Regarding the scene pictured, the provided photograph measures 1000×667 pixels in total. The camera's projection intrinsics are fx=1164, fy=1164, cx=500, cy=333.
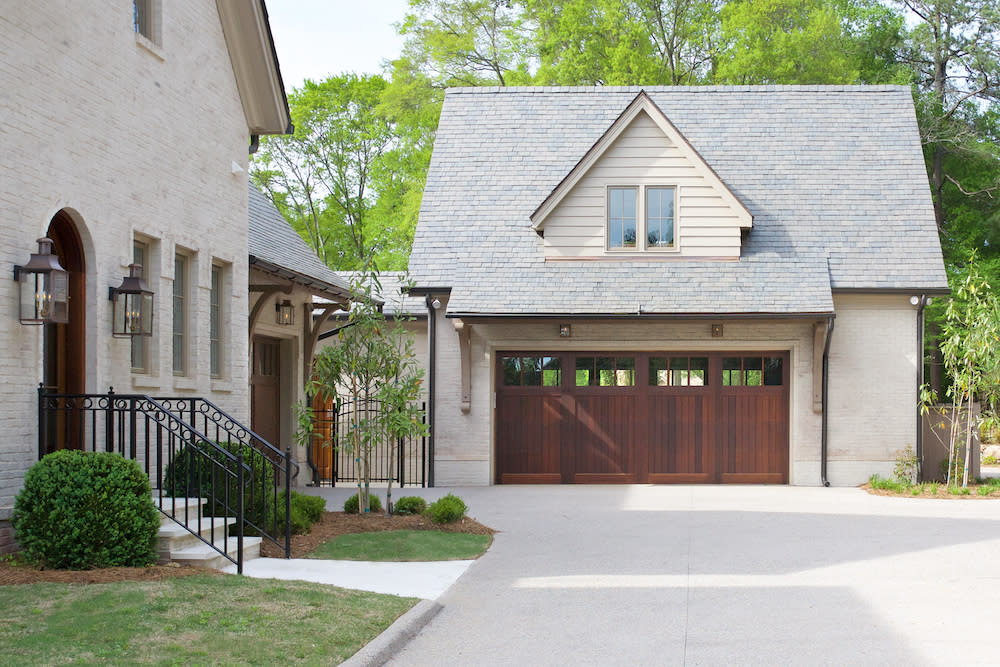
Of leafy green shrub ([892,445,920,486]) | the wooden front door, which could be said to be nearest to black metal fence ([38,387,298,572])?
the wooden front door

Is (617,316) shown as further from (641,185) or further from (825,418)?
(825,418)

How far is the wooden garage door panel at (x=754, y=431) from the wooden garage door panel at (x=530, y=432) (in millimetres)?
3118

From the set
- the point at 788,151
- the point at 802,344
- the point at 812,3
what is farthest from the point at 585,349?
the point at 812,3

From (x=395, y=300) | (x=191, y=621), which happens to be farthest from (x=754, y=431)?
(x=191, y=621)

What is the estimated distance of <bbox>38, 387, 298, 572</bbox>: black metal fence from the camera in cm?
1035

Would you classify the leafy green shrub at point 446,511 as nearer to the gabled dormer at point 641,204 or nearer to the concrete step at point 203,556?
the concrete step at point 203,556

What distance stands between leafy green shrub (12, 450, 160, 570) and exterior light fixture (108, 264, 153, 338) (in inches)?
84.8

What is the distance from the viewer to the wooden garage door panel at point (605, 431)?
21672mm

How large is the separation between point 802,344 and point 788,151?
4386 millimetres

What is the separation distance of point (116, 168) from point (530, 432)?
→ 1142 cm

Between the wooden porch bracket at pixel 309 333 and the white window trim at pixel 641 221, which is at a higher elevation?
the white window trim at pixel 641 221

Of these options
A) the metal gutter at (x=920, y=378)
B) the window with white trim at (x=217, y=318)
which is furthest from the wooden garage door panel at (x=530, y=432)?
the window with white trim at (x=217, y=318)

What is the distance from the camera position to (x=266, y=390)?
2062 cm

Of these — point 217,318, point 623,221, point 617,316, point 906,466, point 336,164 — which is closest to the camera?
point 217,318
